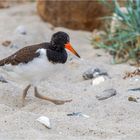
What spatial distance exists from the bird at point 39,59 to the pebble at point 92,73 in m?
1.22

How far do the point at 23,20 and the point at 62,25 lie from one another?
2.51 feet

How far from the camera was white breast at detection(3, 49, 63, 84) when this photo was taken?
6.39 meters

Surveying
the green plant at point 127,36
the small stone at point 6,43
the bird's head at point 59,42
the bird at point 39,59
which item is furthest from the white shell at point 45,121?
the small stone at point 6,43

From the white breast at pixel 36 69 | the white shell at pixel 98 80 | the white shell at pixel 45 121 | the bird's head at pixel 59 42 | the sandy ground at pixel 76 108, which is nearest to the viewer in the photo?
the sandy ground at pixel 76 108

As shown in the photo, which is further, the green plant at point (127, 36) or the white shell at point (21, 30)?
the white shell at point (21, 30)

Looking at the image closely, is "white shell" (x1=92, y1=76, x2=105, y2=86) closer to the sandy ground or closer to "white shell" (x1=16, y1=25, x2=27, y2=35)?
the sandy ground

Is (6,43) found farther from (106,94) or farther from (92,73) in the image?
(106,94)

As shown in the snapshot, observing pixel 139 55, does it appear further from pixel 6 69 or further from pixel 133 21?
pixel 6 69

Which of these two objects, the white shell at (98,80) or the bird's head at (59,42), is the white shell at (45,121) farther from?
the white shell at (98,80)

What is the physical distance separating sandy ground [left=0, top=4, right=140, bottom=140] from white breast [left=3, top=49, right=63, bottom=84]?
35cm

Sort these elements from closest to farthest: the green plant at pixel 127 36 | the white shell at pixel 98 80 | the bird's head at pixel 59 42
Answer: the bird's head at pixel 59 42, the white shell at pixel 98 80, the green plant at pixel 127 36

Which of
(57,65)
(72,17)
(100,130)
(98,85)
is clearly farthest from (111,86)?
(72,17)

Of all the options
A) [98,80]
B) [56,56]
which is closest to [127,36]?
[98,80]

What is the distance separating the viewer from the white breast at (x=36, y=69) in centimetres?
639
